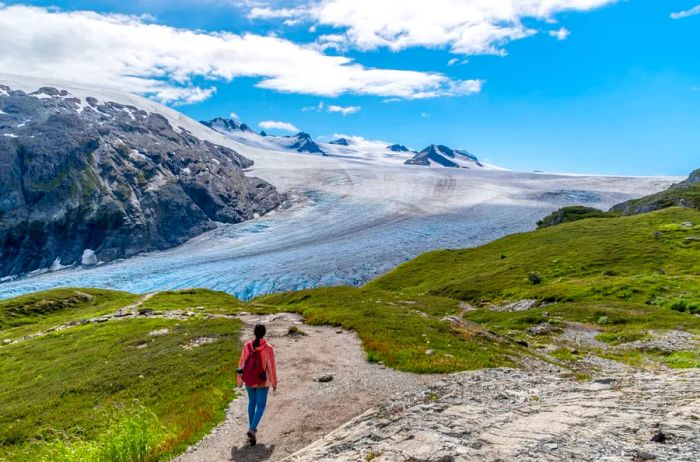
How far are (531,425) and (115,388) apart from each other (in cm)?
2370

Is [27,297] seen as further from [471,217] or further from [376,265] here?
[471,217]

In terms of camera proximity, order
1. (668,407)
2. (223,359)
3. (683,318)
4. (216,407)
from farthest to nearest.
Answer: (683,318) → (223,359) → (216,407) → (668,407)

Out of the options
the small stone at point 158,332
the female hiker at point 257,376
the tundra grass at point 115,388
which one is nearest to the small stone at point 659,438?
the female hiker at point 257,376

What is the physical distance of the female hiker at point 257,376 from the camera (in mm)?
15141

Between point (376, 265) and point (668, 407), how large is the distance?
4494 inches

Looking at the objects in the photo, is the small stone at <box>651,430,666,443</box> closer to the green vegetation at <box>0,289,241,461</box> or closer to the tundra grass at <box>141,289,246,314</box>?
the green vegetation at <box>0,289,241,461</box>

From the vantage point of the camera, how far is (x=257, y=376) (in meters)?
15.2

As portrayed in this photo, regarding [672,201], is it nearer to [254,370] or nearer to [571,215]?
[571,215]

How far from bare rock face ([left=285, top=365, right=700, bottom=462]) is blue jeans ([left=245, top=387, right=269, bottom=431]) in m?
2.43

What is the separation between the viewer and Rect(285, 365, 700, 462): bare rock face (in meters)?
10.2

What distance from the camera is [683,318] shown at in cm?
3997

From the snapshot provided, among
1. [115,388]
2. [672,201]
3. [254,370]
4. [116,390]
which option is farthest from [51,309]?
[672,201]

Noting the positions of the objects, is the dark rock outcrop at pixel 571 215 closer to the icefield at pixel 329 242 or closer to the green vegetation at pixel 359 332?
the icefield at pixel 329 242

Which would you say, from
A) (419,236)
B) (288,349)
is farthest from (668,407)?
(419,236)
